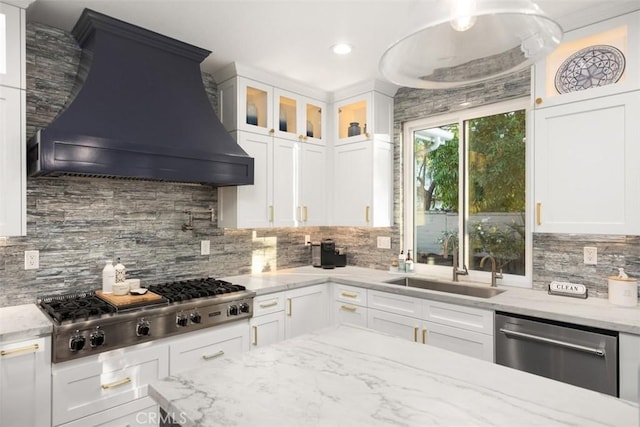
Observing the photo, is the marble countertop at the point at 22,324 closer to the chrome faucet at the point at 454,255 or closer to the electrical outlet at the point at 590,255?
the chrome faucet at the point at 454,255

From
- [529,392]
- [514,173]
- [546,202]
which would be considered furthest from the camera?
[514,173]

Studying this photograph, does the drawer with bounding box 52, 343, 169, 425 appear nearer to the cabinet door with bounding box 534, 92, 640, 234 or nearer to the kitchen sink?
the kitchen sink

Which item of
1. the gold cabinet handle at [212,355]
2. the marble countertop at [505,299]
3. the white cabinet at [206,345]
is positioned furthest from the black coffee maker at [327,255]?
the gold cabinet handle at [212,355]

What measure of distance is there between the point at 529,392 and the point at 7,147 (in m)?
2.57

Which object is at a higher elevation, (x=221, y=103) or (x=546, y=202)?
(x=221, y=103)

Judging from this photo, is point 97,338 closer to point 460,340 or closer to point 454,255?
point 460,340

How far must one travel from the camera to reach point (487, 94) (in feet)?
9.78

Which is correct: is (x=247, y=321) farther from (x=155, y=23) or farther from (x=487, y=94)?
(x=487, y=94)

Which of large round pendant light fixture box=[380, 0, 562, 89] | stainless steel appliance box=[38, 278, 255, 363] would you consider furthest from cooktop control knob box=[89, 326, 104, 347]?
large round pendant light fixture box=[380, 0, 562, 89]

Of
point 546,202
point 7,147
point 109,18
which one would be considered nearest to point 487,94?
point 546,202

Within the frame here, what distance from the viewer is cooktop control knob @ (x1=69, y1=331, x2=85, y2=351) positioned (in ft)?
6.24

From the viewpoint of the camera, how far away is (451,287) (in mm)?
3000

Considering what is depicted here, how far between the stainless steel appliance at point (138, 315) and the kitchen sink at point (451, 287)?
1.34m

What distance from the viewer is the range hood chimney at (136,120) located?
6.63 ft
